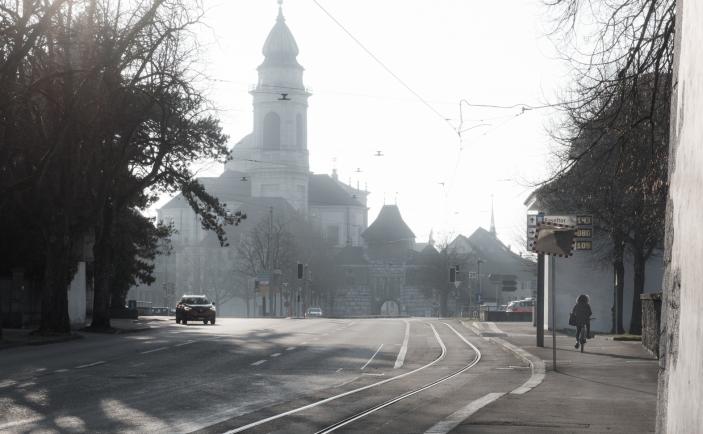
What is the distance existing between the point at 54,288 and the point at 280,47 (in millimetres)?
127217

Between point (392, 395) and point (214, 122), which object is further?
point (214, 122)

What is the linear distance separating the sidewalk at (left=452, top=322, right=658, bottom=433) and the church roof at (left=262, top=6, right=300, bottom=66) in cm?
13523

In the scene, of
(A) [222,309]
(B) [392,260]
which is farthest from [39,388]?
(B) [392,260]

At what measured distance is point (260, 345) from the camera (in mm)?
32438

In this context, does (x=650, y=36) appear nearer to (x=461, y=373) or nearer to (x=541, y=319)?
(x=461, y=373)

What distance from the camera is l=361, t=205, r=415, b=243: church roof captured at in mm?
185375

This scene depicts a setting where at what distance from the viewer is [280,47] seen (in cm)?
16025

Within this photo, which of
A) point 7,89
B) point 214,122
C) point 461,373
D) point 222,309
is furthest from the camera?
point 222,309

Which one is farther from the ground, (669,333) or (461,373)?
(669,333)

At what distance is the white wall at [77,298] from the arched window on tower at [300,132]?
119675 millimetres

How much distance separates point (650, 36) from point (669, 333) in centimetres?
1157

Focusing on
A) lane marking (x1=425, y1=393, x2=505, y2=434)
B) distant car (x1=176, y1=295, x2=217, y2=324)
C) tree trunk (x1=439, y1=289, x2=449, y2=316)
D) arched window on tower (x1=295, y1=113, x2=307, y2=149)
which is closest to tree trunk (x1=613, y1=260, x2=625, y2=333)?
distant car (x1=176, y1=295, x2=217, y2=324)

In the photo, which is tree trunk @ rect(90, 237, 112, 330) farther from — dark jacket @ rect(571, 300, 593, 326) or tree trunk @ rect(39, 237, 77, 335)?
dark jacket @ rect(571, 300, 593, 326)

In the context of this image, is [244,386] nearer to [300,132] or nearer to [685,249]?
[685,249]
